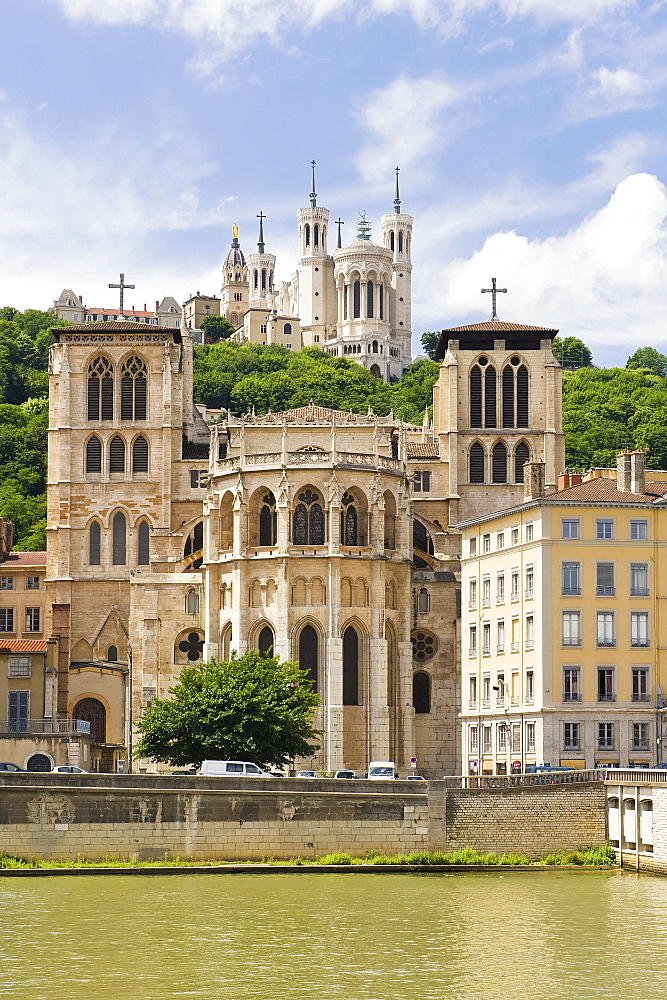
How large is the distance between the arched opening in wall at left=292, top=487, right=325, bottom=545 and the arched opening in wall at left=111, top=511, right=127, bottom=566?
19579 mm

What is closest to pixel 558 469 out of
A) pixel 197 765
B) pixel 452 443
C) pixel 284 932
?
pixel 452 443

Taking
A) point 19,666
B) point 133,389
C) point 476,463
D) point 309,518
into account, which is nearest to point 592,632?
point 309,518

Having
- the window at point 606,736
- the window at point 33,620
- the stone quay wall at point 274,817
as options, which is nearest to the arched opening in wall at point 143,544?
the window at point 33,620

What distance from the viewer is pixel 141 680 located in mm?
94438

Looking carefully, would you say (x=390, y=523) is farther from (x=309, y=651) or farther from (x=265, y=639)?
(x=265, y=639)

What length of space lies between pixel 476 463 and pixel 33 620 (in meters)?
27.2

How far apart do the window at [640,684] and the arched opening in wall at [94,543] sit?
41998 mm

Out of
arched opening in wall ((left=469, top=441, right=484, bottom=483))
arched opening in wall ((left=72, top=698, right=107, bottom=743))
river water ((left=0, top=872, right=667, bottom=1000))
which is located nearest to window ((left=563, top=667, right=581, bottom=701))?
river water ((left=0, top=872, right=667, bottom=1000))

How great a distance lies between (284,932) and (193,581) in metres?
49.1

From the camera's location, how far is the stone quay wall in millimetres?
57969

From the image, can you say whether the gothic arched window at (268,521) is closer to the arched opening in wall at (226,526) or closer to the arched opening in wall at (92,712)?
the arched opening in wall at (226,526)

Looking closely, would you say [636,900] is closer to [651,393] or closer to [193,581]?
[193,581]

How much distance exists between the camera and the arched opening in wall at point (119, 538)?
343 feet

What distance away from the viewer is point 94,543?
344 ft
